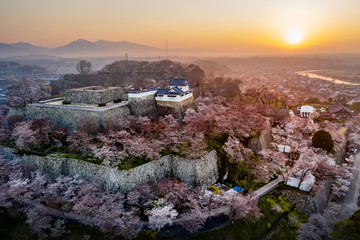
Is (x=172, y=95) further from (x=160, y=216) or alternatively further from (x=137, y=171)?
(x=160, y=216)

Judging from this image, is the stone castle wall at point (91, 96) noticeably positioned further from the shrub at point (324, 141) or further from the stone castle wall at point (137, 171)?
the shrub at point (324, 141)

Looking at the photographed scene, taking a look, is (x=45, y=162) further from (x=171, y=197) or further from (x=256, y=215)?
(x=256, y=215)

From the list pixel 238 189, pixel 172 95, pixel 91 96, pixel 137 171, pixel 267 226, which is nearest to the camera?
pixel 267 226

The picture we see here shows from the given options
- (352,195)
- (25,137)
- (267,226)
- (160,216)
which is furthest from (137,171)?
(352,195)

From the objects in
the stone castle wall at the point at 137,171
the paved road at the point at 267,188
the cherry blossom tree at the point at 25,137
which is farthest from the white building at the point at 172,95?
the cherry blossom tree at the point at 25,137

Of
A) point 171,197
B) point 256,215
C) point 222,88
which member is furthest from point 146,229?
point 222,88

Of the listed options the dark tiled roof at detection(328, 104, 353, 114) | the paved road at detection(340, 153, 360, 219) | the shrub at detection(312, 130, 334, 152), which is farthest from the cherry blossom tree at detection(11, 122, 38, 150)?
the dark tiled roof at detection(328, 104, 353, 114)

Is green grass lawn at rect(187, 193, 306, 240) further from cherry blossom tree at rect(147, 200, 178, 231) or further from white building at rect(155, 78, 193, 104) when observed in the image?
white building at rect(155, 78, 193, 104)
